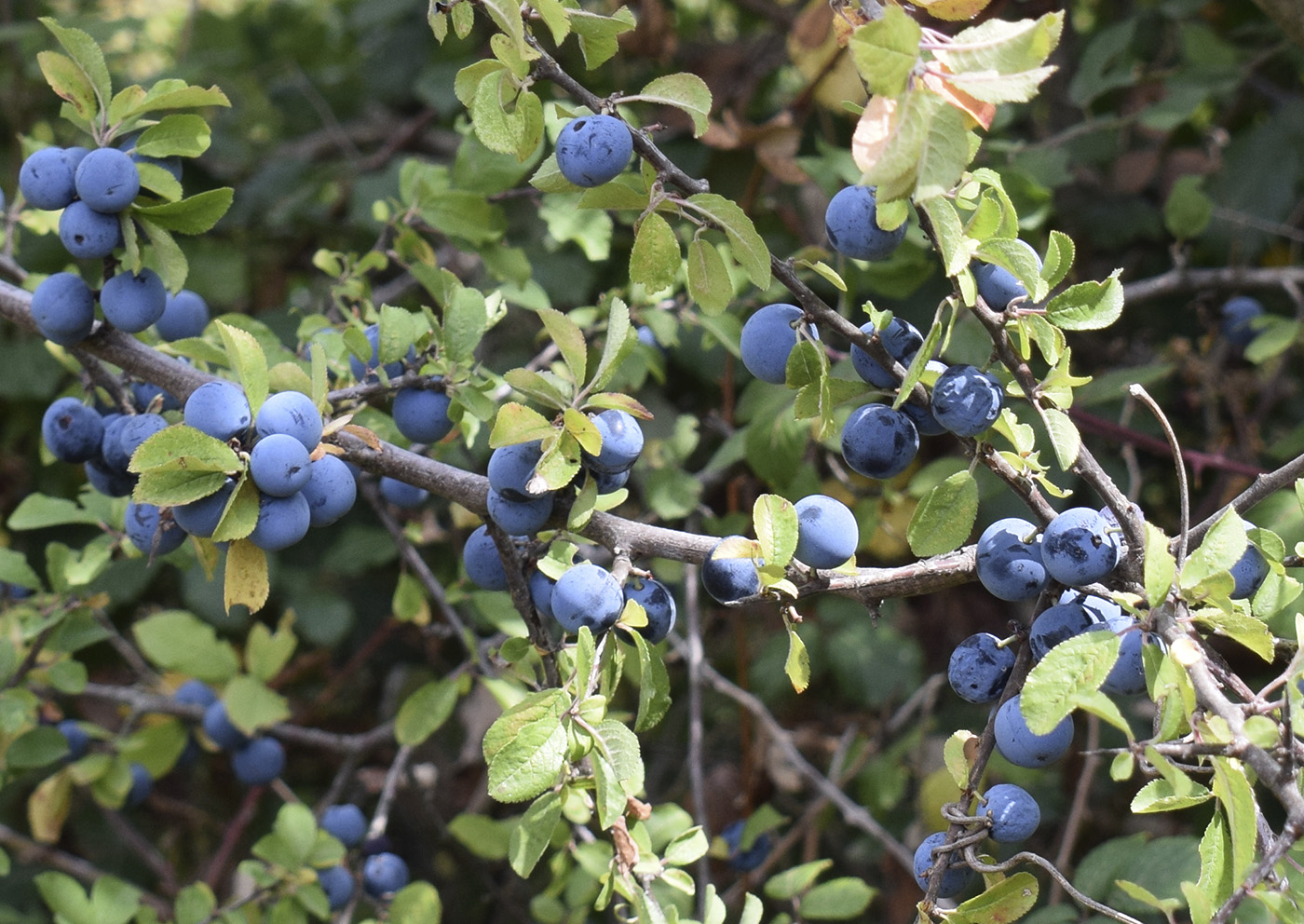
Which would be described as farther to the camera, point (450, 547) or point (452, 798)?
point (452, 798)

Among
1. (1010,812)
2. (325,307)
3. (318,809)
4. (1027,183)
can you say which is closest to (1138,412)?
(1027,183)

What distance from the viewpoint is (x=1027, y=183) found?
1.58m

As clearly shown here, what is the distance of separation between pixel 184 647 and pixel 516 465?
1022 millimetres

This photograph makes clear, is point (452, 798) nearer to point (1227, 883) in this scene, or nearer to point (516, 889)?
point (516, 889)

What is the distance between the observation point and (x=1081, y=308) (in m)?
0.86

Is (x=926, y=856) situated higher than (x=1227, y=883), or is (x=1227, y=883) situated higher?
(x=1227, y=883)

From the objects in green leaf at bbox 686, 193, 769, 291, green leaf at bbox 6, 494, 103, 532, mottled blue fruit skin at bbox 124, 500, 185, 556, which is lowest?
green leaf at bbox 6, 494, 103, 532

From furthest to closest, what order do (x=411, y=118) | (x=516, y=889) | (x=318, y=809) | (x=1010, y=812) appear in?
1. (x=411, y=118)
2. (x=516, y=889)
3. (x=318, y=809)
4. (x=1010, y=812)

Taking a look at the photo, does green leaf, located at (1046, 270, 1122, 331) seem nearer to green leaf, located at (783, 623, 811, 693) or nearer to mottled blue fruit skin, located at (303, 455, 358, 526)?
green leaf, located at (783, 623, 811, 693)

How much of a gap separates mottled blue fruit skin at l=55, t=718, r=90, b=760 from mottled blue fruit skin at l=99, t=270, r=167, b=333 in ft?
2.69

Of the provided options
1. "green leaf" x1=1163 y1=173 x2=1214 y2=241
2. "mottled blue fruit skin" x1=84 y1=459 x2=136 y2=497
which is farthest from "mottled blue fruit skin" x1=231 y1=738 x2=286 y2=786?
"green leaf" x1=1163 y1=173 x2=1214 y2=241

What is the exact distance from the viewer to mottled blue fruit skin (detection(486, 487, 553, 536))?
90cm

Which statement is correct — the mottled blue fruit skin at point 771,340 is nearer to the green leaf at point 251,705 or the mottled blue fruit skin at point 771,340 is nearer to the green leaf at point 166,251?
the green leaf at point 166,251

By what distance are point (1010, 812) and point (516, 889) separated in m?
1.40
